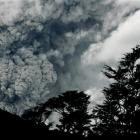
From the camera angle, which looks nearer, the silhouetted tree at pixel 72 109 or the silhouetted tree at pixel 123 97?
the silhouetted tree at pixel 123 97

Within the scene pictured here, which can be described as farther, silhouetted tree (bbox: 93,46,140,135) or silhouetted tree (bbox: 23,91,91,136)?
silhouetted tree (bbox: 23,91,91,136)

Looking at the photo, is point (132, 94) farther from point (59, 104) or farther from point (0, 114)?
A: point (0, 114)

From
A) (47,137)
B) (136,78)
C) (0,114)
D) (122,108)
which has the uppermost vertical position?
(136,78)

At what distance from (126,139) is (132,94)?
1834cm

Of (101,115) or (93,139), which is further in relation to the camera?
(101,115)

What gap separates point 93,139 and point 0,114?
5.31 metres

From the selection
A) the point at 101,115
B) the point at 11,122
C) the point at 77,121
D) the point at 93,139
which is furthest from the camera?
the point at 77,121

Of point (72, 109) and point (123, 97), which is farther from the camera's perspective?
point (72, 109)

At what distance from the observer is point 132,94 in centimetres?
3444

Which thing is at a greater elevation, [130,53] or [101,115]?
[130,53]

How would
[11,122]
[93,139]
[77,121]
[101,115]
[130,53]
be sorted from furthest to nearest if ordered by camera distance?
[77,121] → [101,115] → [130,53] → [93,139] → [11,122]

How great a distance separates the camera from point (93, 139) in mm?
16484

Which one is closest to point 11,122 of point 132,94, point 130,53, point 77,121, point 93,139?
point 93,139

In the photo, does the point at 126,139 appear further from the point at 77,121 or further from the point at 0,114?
the point at 77,121
